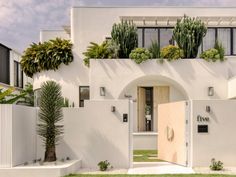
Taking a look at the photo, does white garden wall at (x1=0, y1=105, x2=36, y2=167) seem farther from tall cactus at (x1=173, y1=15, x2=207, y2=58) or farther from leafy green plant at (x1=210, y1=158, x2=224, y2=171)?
tall cactus at (x1=173, y1=15, x2=207, y2=58)

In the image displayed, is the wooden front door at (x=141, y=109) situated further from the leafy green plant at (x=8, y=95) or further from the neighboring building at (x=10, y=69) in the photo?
the leafy green plant at (x=8, y=95)

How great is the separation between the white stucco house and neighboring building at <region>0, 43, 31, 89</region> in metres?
2.76

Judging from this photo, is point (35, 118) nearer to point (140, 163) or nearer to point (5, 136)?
point (5, 136)

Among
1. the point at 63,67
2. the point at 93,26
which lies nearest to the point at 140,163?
the point at 63,67

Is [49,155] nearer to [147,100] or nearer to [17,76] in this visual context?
[147,100]

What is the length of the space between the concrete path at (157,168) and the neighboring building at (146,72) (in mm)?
5300

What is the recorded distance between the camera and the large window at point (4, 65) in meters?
28.0

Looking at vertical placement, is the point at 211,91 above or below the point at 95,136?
above

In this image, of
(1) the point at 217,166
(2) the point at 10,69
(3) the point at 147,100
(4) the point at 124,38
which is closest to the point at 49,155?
(1) the point at 217,166

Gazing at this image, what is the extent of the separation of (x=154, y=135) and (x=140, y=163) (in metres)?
5.21

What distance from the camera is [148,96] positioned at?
23.5m

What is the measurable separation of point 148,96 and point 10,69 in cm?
1137

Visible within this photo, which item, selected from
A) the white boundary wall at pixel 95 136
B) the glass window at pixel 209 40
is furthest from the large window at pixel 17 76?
the white boundary wall at pixel 95 136

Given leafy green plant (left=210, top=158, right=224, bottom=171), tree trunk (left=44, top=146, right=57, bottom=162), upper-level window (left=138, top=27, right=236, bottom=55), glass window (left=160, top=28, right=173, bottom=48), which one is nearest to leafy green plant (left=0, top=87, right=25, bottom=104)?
tree trunk (left=44, top=146, right=57, bottom=162)
